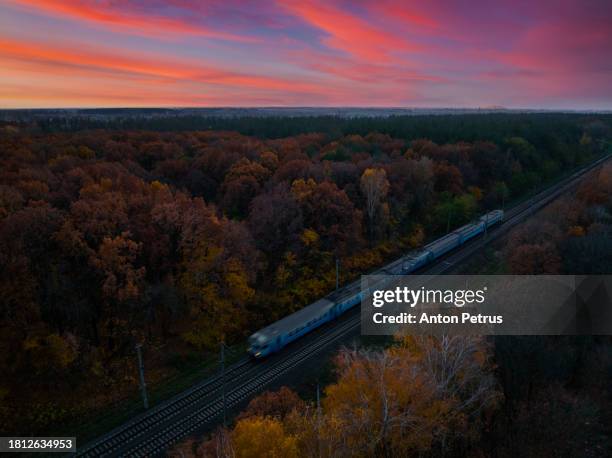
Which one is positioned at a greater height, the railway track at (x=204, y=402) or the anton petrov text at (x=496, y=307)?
the anton petrov text at (x=496, y=307)

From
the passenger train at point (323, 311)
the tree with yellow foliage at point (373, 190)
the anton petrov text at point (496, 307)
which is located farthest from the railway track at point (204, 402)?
the tree with yellow foliage at point (373, 190)

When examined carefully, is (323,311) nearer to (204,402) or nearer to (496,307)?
(204,402)

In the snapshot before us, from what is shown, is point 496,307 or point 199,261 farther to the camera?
point 199,261

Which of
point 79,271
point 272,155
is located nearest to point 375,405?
point 79,271

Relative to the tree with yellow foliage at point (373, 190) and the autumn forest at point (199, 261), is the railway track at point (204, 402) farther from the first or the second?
the tree with yellow foliage at point (373, 190)

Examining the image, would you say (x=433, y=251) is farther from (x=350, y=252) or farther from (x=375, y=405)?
(x=375, y=405)

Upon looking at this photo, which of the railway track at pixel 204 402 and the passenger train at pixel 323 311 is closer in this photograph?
the railway track at pixel 204 402

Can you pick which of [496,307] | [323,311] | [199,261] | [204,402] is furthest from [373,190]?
[204,402]
